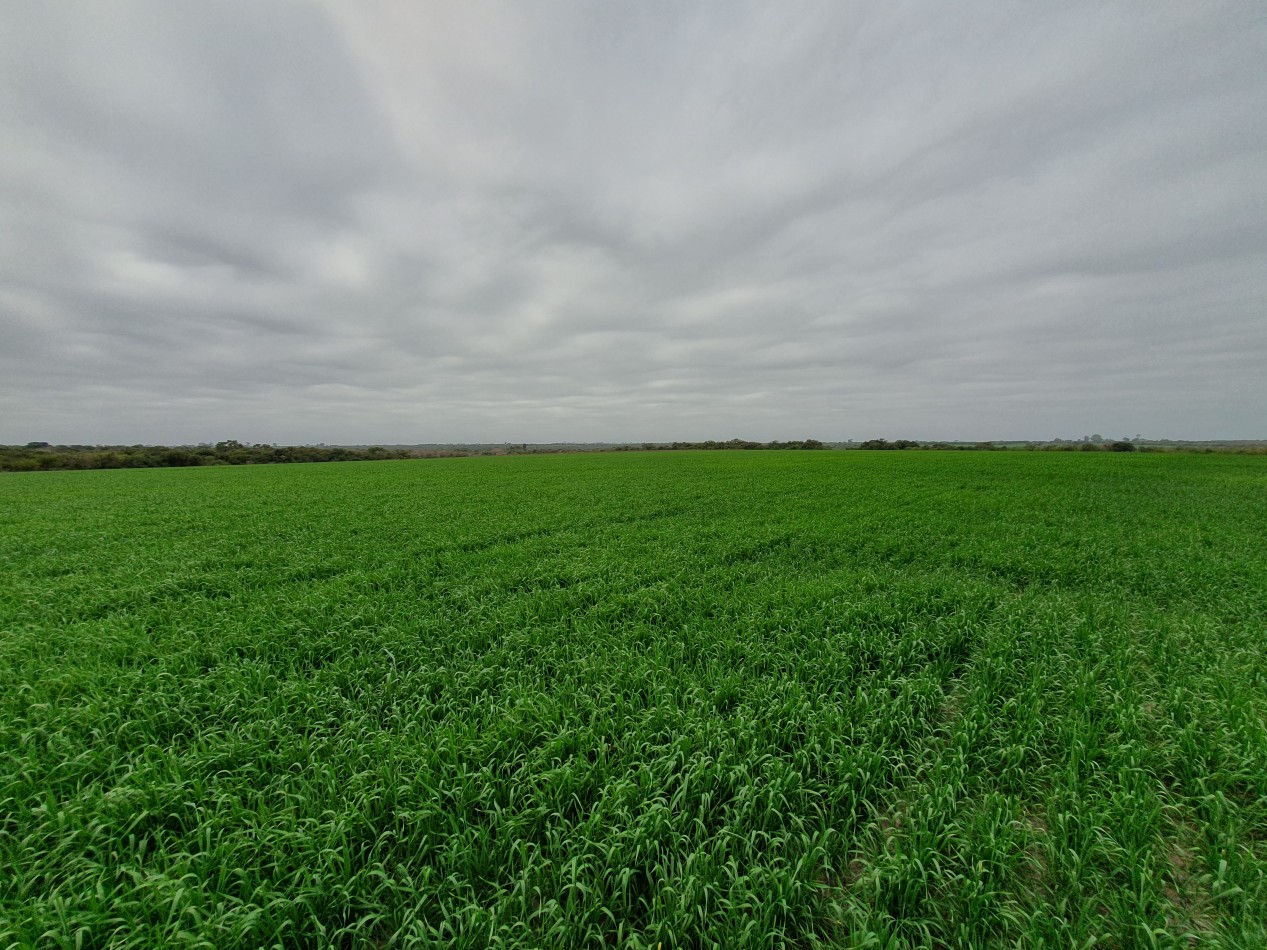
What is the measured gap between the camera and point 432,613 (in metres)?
8.66

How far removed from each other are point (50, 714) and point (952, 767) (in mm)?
10364

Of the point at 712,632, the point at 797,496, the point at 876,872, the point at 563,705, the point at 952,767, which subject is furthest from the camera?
the point at 797,496

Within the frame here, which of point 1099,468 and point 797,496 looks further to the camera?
point 1099,468

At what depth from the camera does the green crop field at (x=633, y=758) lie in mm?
3264

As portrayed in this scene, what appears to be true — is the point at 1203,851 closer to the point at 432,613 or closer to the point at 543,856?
the point at 543,856

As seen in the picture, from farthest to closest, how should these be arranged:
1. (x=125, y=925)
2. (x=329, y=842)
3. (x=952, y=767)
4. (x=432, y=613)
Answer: (x=432, y=613), (x=952, y=767), (x=329, y=842), (x=125, y=925)

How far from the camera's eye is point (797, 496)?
964 inches

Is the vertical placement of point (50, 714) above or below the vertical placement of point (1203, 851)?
above

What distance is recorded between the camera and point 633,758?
4660 mm

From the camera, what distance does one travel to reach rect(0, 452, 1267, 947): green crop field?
3264mm

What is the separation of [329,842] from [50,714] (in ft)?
15.6

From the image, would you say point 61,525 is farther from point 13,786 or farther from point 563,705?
point 563,705

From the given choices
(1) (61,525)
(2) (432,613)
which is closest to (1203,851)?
(2) (432,613)

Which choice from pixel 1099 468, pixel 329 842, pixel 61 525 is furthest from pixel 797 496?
pixel 1099 468
